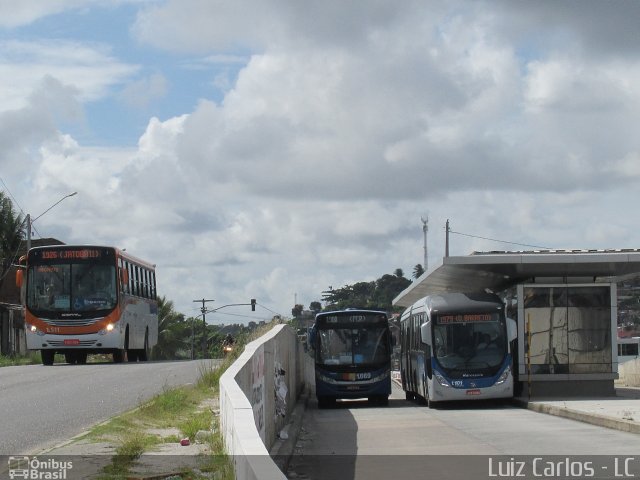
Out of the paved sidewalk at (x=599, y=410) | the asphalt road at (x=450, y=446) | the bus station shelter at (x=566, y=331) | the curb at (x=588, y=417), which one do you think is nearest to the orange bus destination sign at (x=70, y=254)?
the bus station shelter at (x=566, y=331)

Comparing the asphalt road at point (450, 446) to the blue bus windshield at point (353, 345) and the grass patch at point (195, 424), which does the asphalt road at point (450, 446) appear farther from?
the blue bus windshield at point (353, 345)

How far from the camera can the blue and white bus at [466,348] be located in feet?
87.1

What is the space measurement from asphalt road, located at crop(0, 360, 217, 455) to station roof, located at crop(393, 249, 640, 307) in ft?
23.2

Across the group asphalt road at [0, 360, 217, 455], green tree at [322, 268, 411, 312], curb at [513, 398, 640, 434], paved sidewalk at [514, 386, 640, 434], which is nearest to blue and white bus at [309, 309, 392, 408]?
asphalt road at [0, 360, 217, 455]

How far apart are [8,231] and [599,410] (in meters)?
40.6

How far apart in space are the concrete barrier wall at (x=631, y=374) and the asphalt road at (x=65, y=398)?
1898 cm

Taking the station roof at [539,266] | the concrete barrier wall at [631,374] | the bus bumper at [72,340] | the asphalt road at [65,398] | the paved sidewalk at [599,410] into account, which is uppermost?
the station roof at [539,266]

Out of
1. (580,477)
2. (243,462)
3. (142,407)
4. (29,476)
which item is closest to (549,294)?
(142,407)

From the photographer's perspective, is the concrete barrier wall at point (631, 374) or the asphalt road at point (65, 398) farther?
the concrete barrier wall at point (631, 374)

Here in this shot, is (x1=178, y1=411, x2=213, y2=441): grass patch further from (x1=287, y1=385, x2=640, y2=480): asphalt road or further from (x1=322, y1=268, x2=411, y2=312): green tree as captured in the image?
(x1=322, y1=268, x2=411, y2=312): green tree

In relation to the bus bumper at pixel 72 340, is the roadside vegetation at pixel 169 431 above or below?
below

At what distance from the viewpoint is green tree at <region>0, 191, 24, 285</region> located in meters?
55.3

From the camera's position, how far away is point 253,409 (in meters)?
12.1

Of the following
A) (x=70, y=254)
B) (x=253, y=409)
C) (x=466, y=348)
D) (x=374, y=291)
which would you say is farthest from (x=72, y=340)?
(x=374, y=291)
